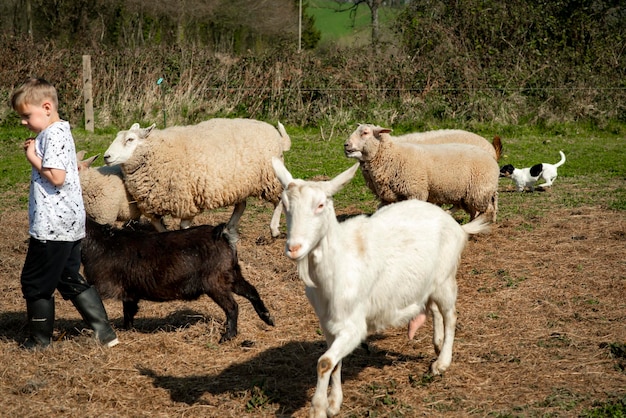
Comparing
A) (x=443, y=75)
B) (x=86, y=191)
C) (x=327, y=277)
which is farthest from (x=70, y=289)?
(x=443, y=75)

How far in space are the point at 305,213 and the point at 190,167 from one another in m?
5.11

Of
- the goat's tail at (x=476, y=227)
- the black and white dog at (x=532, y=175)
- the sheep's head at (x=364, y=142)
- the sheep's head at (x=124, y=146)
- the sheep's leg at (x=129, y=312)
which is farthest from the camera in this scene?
the black and white dog at (x=532, y=175)

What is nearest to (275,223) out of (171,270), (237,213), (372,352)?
(237,213)

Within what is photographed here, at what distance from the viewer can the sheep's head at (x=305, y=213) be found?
3.98 m

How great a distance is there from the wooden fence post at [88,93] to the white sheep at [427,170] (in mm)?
8975

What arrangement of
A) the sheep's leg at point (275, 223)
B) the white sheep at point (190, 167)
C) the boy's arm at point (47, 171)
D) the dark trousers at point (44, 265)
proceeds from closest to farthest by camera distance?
the boy's arm at point (47, 171) < the dark trousers at point (44, 265) < the white sheep at point (190, 167) < the sheep's leg at point (275, 223)

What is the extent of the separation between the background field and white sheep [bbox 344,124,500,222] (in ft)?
2.44

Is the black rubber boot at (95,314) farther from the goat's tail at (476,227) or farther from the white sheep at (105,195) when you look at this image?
the white sheep at (105,195)

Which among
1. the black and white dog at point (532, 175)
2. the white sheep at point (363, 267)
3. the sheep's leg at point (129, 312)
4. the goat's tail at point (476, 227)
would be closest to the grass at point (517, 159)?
the black and white dog at point (532, 175)

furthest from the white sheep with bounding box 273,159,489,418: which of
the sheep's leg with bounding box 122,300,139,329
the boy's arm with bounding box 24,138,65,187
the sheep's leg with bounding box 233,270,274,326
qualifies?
the sheep's leg with bounding box 122,300,139,329

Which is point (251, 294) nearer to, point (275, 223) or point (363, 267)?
point (363, 267)

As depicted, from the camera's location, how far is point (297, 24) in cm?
3906

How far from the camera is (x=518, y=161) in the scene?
1455 cm

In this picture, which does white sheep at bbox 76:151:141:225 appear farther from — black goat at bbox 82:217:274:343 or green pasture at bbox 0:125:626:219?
black goat at bbox 82:217:274:343
